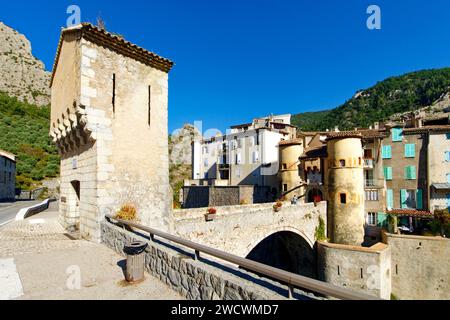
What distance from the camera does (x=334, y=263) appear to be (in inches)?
816

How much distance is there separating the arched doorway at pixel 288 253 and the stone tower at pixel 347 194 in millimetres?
3762

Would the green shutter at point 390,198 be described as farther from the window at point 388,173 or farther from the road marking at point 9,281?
the road marking at point 9,281

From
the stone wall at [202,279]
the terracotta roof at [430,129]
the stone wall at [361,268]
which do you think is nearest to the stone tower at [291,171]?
the stone wall at [361,268]

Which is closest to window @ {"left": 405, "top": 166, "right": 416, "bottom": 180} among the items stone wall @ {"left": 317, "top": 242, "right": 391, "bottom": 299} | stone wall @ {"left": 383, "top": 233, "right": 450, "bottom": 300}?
stone wall @ {"left": 383, "top": 233, "right": 450, "bottom": 300}

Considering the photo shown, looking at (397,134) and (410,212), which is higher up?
(397,134)

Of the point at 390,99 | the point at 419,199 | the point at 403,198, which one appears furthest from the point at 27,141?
the point at 390,99

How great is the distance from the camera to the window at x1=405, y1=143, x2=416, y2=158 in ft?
90.7

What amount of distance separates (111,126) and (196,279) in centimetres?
684

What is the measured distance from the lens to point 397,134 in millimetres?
28453

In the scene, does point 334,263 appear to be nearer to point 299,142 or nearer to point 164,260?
point 299,142

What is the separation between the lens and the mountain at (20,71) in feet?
211

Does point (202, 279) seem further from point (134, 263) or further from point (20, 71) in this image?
point (20, 71)

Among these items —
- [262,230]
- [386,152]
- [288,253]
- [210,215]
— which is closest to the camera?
[210,215]

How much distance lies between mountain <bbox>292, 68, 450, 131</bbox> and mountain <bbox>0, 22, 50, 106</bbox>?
3026 inches
